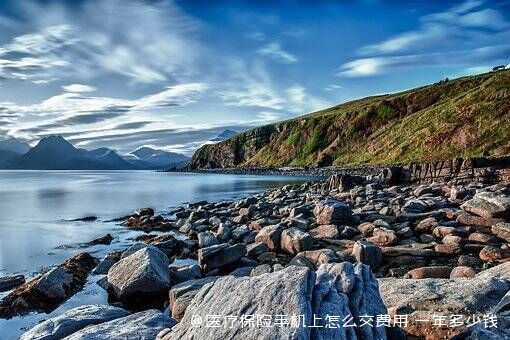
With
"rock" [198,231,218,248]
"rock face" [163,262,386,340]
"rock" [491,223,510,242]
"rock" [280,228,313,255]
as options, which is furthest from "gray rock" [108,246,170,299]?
"rock" [491,223,510,242]

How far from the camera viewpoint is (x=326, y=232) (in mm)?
18453

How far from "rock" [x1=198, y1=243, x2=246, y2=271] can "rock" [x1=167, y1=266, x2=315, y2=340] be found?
7.59 meters

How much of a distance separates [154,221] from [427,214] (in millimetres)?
17834

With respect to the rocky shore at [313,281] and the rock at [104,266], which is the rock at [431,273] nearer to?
the rocky shore at [313,281]

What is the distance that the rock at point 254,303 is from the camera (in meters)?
5.54

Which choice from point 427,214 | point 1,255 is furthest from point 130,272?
point 427,214

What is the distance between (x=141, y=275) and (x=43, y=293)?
10.2 ft

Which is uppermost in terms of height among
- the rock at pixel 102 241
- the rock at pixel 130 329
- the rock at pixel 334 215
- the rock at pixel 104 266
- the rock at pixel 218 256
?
the rock at pixel 334 215

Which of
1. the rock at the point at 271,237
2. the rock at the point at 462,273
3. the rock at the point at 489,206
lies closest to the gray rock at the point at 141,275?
the rock at the point at 271,237

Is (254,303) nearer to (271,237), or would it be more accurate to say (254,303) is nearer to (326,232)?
(271,237)

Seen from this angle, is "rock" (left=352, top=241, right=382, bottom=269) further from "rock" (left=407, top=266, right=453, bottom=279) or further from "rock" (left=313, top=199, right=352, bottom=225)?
"rock" (left=313, top=199, right=352, bottom=225)

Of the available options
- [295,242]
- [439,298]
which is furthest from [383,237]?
[439,298]

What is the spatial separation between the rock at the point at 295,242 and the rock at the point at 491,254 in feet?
19.2

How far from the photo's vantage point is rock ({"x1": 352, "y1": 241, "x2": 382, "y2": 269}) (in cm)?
1423
